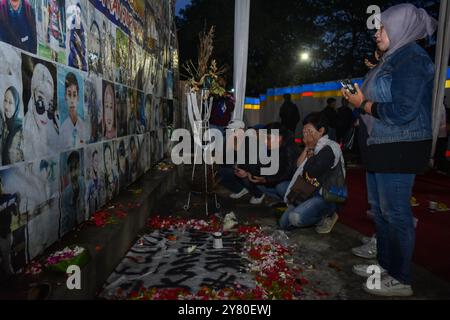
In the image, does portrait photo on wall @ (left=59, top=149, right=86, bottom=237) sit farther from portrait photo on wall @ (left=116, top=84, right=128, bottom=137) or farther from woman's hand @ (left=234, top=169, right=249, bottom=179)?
woman's hand @ (left=234, top=169, right=249, bottom=179)

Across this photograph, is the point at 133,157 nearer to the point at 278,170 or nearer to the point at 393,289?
the point at 278,170

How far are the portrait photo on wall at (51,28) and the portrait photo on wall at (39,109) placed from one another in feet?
0.39

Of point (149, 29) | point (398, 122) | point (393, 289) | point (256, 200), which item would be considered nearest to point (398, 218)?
point (393, 289)

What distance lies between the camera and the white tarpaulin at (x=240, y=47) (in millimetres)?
7785

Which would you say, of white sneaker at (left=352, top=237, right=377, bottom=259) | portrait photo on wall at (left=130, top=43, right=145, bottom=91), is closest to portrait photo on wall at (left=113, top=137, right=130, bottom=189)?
portrait photo on wall at (left=130, top=43, right=145, bottom=91)

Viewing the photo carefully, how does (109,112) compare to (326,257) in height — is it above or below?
above

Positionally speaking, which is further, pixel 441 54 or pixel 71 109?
pixel 441 54

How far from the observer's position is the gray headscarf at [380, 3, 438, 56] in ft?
9.05

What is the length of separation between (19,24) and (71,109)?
3.40 ft

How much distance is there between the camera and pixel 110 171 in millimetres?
4715

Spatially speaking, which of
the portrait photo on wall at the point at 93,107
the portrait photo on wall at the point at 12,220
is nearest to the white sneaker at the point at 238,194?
the portrait photo on wall at the point at 93,107

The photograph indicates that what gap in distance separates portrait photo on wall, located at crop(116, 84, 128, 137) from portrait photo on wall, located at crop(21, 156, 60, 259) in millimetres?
1969

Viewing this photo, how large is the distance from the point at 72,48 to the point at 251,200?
13.3 feet

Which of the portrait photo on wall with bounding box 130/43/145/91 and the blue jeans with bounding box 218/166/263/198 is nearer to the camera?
the portrait photo on wall with bounding box 130/43/145/91
